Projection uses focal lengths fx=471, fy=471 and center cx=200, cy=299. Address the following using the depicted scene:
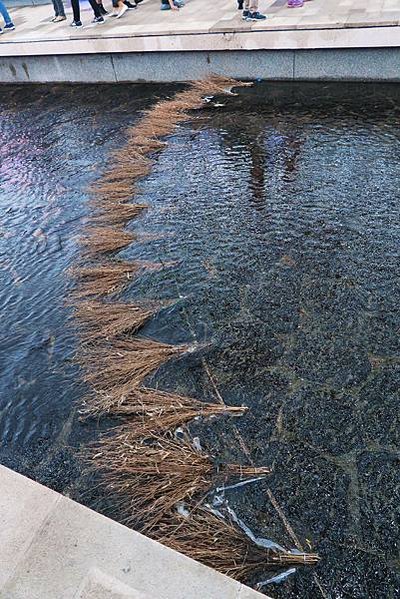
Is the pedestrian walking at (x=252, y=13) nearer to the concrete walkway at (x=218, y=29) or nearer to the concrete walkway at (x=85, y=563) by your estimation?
the concrete walkway at (x=218, y=29)

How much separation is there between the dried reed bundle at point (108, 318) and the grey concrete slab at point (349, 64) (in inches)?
313

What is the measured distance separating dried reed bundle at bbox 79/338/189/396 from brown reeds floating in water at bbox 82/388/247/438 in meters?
0.11

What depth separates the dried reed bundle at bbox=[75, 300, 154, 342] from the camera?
5.09 meters

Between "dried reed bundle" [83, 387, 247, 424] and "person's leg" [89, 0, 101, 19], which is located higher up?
"person's leg" [89, 0, 101, 19]

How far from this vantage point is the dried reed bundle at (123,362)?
4.53 m

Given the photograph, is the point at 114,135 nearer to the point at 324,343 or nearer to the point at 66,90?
the point at 66,90

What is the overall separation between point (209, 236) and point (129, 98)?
6.87m

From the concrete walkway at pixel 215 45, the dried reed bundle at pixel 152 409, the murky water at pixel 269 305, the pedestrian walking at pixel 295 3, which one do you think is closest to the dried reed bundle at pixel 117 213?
the murky water at pixel 269 305

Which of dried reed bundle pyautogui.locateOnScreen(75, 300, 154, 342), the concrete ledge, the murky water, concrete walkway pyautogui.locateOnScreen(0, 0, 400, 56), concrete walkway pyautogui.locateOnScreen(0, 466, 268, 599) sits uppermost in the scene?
concrete walkway pyautogui.locateOnScreen(0, 0, 400, 56)

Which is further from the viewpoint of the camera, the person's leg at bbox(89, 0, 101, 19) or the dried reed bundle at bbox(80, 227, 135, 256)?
the person's leg at bbox(89, 0, 101, 19)

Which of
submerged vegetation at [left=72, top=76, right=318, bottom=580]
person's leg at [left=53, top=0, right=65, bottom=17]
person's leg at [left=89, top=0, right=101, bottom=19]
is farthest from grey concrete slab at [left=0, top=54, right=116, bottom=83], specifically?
submerged vegetation at [left=72, top=76, right=318, bottom=580]

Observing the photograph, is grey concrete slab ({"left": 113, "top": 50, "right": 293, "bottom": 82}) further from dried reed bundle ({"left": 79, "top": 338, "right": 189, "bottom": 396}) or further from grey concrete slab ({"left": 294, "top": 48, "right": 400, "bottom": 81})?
dried reed bundle ({"left": 79, "top": 338, "right": 189, "bottom": 396})

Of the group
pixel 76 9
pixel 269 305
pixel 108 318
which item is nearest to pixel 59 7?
pixel 76 9

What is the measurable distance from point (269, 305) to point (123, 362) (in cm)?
172
